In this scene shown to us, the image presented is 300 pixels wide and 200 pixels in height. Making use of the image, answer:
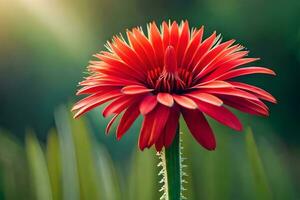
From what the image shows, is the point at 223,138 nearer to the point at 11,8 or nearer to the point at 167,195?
the point at 167,195

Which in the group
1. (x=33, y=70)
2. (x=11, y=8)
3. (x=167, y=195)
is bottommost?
(x=167, y=195)

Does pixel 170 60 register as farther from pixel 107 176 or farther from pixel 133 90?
pixel 107 176

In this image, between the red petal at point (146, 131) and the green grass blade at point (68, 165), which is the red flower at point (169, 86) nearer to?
the red petal at point (146, 131)

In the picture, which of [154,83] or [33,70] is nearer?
[154,83]

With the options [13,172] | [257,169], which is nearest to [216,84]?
[257,169]

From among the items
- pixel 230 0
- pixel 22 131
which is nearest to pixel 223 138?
pixel 22 131

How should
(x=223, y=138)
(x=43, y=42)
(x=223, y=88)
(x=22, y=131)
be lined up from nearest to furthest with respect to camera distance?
(x=223, y=88) → (x=223, y=138) → (x=22, y=131) → (x=43, y=42)

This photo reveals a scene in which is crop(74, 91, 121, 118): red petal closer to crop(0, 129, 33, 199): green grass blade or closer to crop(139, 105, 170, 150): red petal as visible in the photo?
crop(139, 105, 170, 150): red petal
